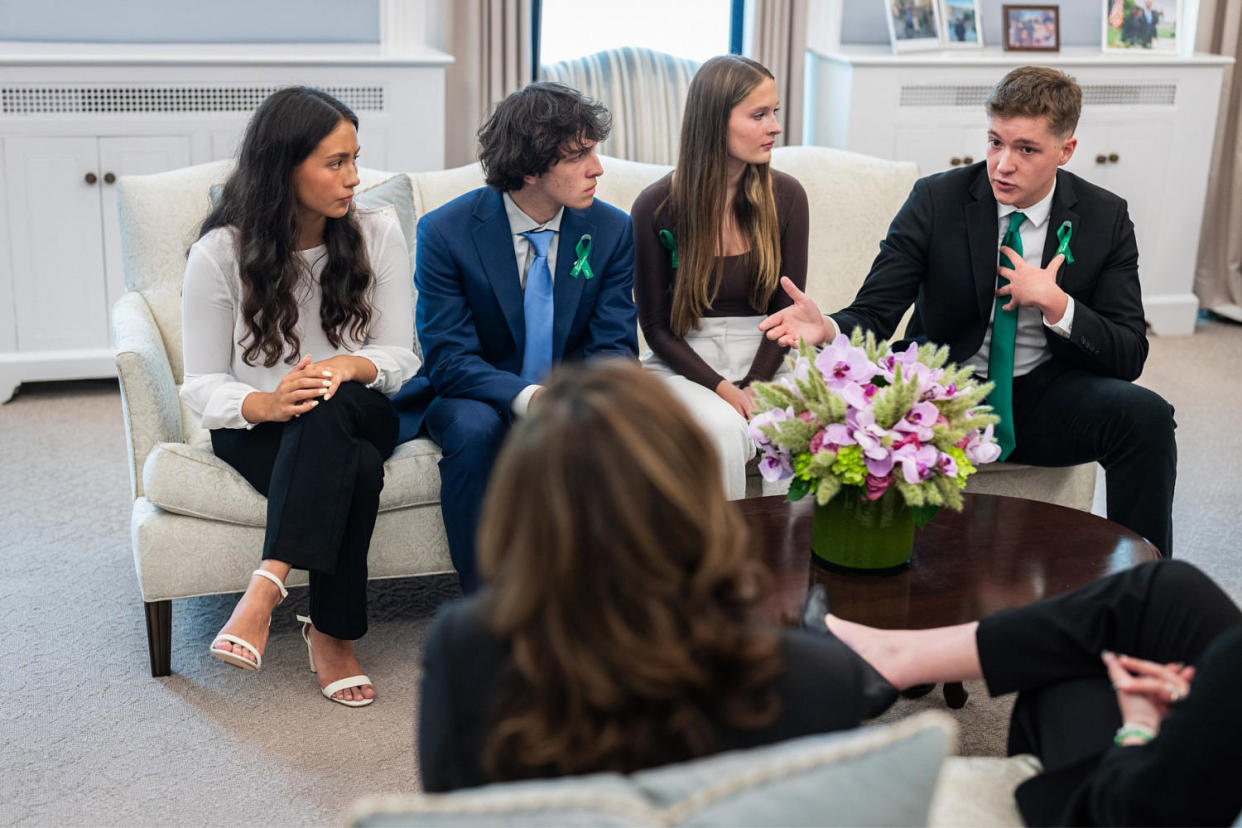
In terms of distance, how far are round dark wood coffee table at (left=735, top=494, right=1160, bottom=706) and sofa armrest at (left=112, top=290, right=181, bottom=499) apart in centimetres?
115

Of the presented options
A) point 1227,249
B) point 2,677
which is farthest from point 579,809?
point 1227,249

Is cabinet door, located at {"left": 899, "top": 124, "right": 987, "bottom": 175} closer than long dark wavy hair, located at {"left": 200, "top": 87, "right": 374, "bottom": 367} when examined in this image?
No

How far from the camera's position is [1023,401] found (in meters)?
2.87

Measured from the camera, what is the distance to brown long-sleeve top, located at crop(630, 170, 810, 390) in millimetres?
2922

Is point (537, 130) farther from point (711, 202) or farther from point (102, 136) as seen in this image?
point (102, 136)

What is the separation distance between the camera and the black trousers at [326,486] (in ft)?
7.68

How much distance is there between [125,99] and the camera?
12.8 ft

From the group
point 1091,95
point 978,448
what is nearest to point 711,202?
point 978,448

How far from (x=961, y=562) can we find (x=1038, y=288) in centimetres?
81

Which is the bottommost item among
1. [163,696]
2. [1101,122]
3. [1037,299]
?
[163,696]

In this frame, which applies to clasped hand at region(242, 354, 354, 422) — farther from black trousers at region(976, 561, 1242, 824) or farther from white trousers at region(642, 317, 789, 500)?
black trousers at region(976, 561, 1242, 824)

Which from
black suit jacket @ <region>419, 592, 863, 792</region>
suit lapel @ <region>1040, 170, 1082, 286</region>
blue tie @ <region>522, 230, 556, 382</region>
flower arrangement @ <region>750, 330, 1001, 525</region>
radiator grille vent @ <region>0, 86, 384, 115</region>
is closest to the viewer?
black suit jacket @ <region>419, 592, 863, 792</region>

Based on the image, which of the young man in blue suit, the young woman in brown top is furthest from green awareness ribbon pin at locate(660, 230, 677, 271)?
the young man in blue suit

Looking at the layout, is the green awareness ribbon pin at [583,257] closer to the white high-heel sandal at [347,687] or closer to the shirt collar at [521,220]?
the shirt collar at [521,220]
